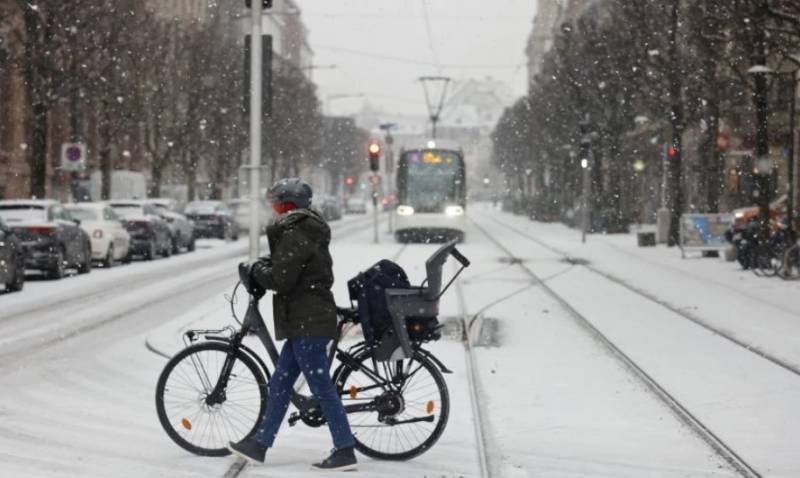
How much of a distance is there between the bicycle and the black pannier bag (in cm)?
7

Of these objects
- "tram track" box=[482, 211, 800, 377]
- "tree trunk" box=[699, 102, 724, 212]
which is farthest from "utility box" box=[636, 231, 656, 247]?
"tram track" box=[482, 211, 800, 377]

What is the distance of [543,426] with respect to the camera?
9266 millimetres

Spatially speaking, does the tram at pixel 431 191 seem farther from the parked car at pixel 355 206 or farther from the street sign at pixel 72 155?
the parked car at pixel 355 206

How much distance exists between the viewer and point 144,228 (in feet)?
116

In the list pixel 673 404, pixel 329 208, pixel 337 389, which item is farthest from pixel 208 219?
pixel 337 389

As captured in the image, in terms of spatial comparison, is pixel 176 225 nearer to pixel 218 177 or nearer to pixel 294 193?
pixel 294 193

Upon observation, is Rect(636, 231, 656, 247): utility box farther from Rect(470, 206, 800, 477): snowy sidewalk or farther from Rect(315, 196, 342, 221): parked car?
Rect(315, 196, 342, 221): parked car

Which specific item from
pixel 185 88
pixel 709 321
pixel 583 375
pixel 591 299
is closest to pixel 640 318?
pixel 709 321

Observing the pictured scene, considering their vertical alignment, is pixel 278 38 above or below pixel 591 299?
above

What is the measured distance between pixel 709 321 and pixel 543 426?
858cm

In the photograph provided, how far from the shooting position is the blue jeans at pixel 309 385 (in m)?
7.59

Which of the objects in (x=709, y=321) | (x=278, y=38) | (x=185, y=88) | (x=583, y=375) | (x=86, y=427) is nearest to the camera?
(x=86, y=427)

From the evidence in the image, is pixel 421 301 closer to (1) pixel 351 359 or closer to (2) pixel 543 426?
(1) pixel 351 359

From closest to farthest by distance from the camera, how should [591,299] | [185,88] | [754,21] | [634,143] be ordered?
[591,299], [754,21], [185,88], [634,143]
